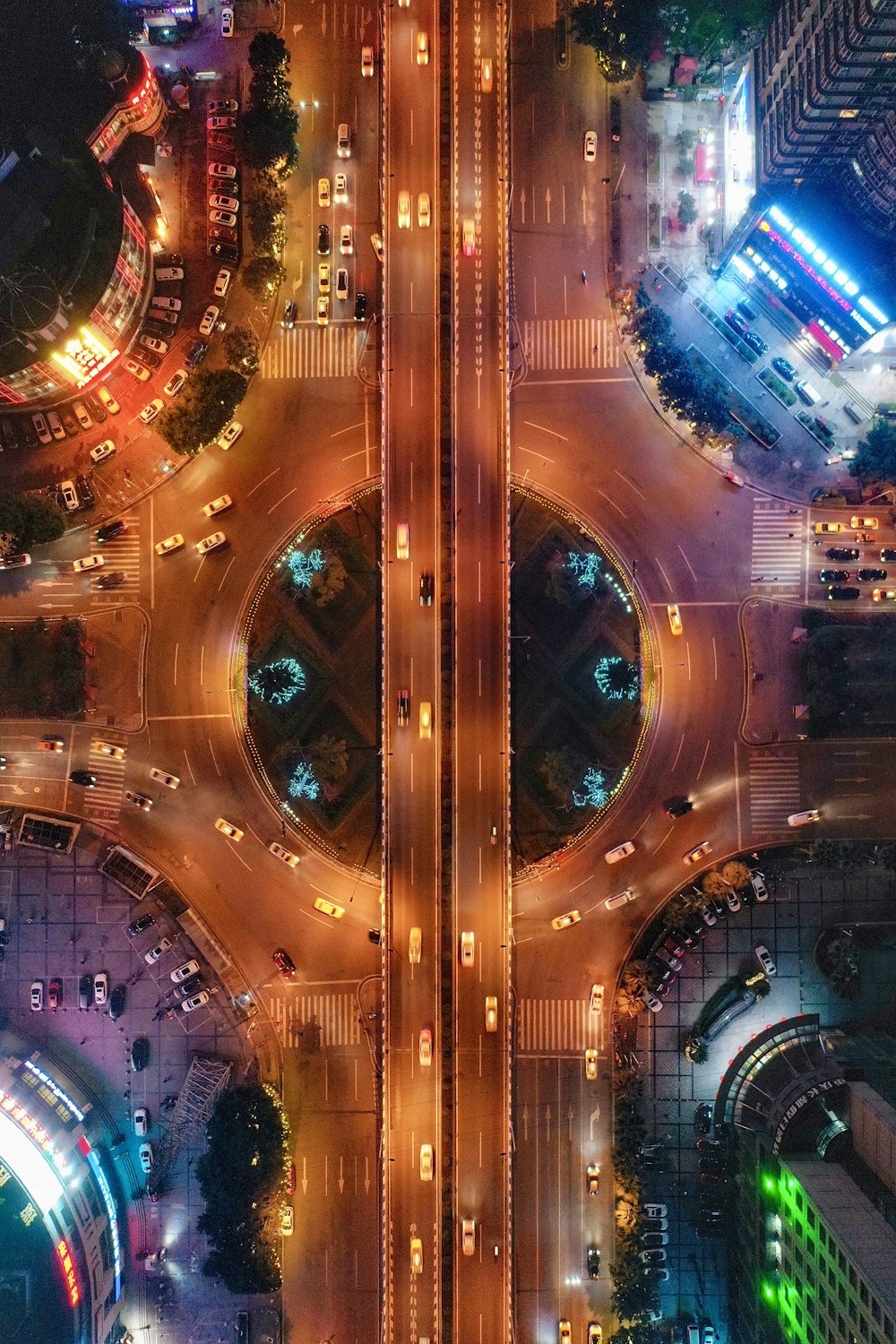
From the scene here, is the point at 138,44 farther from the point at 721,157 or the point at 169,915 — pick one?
the point at 169,915

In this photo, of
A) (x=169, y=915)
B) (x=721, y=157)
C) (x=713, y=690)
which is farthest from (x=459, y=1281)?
(x=721, y=157)

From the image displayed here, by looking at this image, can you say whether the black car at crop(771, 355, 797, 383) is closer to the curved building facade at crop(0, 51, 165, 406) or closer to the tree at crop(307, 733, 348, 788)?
the tree at crop(307, 733, 348, 788)

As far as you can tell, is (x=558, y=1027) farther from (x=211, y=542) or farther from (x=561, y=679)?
(x=211, y=542)

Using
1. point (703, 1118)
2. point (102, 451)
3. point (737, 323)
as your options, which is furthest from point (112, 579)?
point (703, 1118)

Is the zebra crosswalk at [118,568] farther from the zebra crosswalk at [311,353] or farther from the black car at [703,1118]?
the black car at [703,1118]

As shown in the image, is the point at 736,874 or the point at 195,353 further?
the point at 195,353

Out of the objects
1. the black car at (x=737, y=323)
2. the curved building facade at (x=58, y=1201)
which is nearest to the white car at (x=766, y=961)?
the black car at (x=737, y=323)
